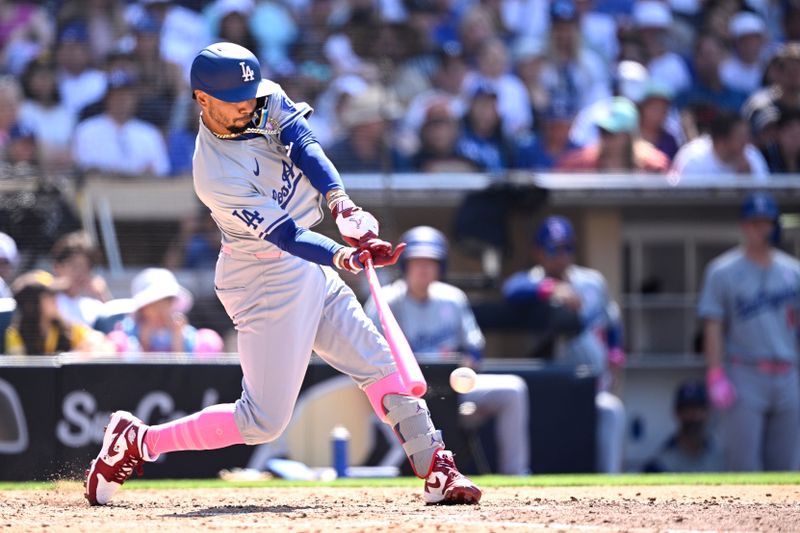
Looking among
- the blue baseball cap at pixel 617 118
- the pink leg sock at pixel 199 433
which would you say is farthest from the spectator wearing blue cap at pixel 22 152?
the pink leg sock at pixel 199 433

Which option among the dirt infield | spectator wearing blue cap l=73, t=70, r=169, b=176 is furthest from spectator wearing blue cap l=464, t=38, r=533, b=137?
the dirt infield

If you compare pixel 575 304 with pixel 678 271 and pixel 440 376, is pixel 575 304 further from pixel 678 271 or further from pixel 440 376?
pixel 678 271

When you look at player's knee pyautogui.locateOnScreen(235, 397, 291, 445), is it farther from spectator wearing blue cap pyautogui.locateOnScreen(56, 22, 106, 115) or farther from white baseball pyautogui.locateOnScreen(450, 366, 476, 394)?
spectator wearing blue cap pyautogui.locateOnScreen(56, 22, 106, 115)

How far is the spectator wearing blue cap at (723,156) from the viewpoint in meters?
10.2

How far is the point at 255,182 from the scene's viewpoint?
199 inches

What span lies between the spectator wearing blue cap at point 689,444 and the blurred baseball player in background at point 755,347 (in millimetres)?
580

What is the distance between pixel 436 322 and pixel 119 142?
3.10 metres

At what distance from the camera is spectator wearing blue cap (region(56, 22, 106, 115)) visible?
10.4m

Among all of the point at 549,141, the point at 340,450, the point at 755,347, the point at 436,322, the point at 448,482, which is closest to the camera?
the point at 448,482

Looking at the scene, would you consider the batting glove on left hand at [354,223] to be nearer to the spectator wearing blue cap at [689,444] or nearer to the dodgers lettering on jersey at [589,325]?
the dodgers lettering on jersey at [589,325]

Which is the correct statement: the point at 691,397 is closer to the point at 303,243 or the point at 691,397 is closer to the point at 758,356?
the point at 758,356

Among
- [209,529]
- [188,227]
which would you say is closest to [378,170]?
[188,227]

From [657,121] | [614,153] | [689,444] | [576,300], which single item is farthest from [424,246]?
[657,121]

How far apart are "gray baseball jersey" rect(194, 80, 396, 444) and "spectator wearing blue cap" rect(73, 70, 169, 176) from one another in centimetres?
491
